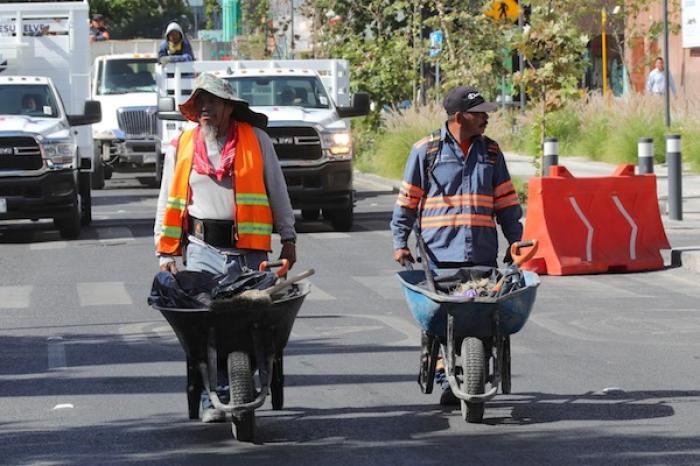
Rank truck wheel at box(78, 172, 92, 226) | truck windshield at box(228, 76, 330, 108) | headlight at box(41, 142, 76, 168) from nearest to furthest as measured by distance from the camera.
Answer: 1. headlight at box(41, 142, 76, 168)
2. truck windshield at box(228, 76, 330, 108)
3. truck wheel at box(78, 172, 92, 226)

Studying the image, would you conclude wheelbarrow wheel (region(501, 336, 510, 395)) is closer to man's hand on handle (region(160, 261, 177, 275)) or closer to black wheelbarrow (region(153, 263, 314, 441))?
black wheelbarrow (region(153, 263, 314, 441))

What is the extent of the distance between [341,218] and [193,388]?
12811mm

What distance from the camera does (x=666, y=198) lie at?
74.6 ft

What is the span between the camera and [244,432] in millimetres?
8078

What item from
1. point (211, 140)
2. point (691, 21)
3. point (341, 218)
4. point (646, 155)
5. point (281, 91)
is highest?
point (691, 21)

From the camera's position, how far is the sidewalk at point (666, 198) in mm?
16312

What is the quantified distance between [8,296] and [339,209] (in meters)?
6.83

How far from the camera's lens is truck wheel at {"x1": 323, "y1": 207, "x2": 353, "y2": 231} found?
21141mm

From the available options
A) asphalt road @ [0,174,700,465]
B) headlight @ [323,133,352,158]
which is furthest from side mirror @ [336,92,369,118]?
asphalt road @ [0,174,700,465]

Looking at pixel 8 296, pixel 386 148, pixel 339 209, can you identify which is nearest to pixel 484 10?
pixel 386 148

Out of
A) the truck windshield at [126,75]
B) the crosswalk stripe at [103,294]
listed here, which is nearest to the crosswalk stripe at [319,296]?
the crosswalk stripe at [103,294]

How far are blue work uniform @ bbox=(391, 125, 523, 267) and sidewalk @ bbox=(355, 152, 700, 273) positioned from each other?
7.34 m

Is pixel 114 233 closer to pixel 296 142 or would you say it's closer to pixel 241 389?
pixel 296 142

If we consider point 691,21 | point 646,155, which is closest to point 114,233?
point 646,155
